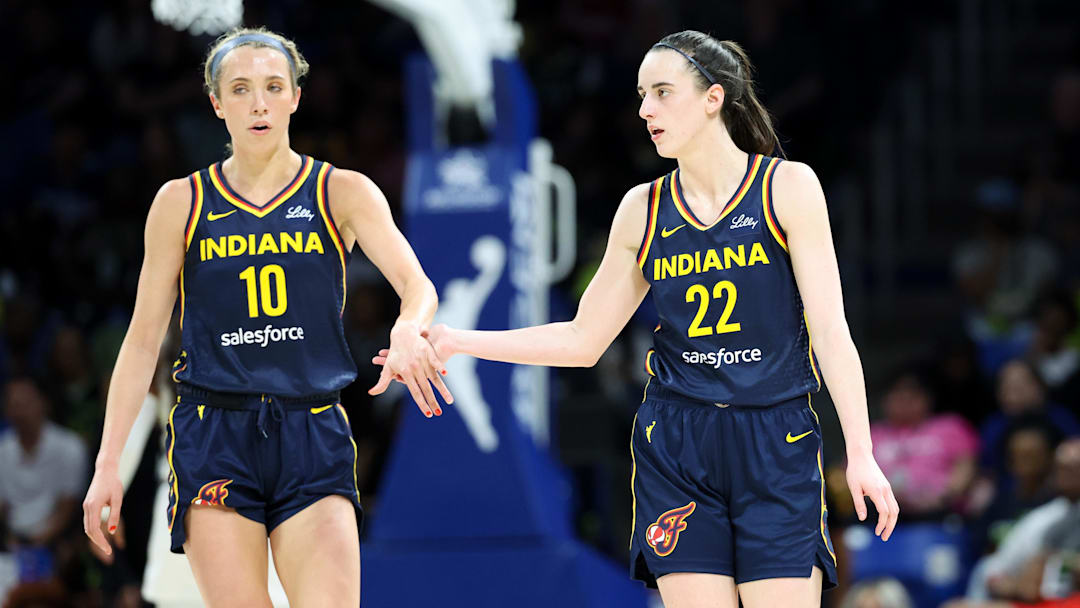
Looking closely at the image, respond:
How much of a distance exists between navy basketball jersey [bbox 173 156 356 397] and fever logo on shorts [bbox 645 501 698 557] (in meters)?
1.02

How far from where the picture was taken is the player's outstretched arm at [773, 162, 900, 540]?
4062mm

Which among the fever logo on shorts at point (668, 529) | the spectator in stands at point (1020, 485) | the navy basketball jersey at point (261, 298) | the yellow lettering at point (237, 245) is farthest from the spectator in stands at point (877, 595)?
the yellow lettering at point (237, 245)

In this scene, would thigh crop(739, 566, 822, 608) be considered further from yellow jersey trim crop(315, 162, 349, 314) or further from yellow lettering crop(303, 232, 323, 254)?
yellow lettering crop(303, 232, 323, 254)

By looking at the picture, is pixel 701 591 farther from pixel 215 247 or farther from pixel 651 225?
pixel 215 247

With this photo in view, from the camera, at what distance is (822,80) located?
1228cm

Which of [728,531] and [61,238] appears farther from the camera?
[61,238]

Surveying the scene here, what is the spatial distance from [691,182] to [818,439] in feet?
2.64

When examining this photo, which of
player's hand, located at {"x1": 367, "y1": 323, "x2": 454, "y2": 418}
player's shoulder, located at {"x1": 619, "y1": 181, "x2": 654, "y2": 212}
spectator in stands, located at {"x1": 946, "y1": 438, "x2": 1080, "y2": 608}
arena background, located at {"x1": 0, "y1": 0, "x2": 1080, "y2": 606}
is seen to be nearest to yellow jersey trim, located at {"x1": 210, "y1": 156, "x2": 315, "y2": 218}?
player's hand, located at {"x1": 367, "y1": 323, "x2": 454, "y2": 418}

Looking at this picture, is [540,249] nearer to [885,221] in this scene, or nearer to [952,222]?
[885,221]

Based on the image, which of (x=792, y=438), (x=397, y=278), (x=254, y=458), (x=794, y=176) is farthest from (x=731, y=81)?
(x=254, y=458)

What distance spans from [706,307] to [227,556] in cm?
149

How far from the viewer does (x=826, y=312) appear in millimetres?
4129

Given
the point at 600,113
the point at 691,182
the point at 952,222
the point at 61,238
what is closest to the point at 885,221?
the point at 952,222

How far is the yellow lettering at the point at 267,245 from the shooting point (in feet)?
14.5
